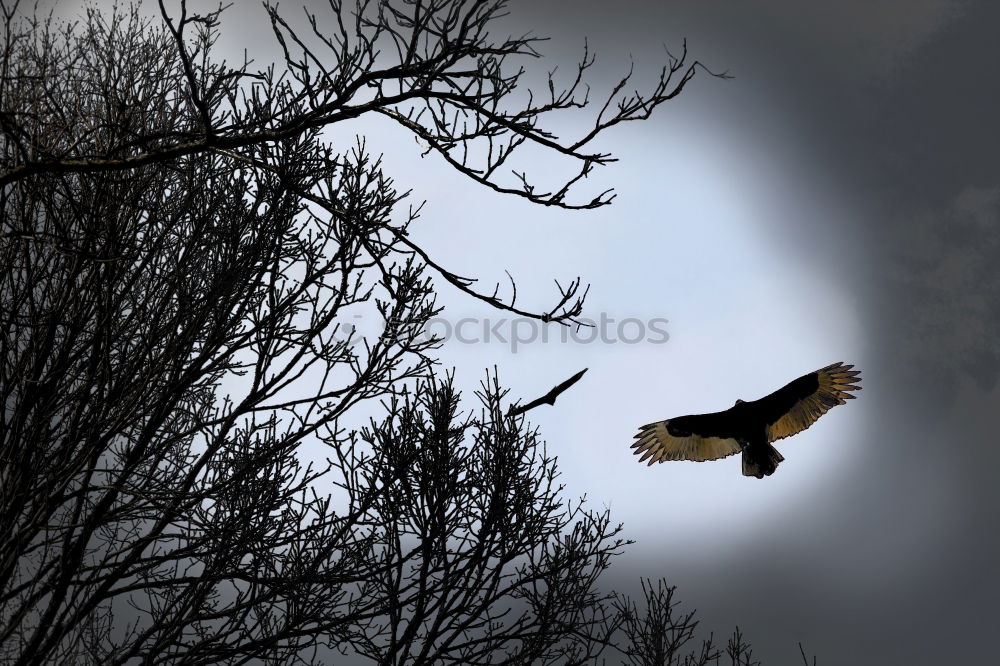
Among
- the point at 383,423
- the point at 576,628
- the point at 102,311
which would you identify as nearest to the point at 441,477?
the point at 383,423

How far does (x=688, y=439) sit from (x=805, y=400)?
6.39 feet

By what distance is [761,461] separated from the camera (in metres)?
12.0

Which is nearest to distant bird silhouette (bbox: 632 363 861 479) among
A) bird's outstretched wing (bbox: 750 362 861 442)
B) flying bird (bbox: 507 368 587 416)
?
bird's outstretched wing (bbox: 750 362 861 442)

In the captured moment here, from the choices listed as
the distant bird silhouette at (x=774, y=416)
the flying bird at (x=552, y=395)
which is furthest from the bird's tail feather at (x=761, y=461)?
the flying bird at (x=552, y=395)

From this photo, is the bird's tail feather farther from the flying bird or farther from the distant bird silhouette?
the flying bird

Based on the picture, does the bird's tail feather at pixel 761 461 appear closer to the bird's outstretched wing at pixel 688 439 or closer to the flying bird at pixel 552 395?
the bird's outstretched wing at pixel 688 439

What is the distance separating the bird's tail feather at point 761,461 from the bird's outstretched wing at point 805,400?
26cm

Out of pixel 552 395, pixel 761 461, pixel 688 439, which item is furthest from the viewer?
pixel 688 439

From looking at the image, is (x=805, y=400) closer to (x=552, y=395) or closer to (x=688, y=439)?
(x=688, y=439)

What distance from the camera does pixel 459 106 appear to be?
3607mm

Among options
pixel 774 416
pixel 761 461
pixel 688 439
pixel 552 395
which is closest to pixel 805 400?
pixel 774 416

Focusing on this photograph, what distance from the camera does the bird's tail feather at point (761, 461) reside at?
1181 centimetres

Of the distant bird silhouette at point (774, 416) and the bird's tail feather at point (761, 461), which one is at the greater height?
the distant bird silhouette at point (774, 416)

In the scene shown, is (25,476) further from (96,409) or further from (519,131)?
(519,131)
